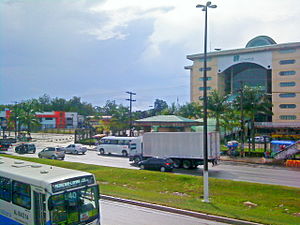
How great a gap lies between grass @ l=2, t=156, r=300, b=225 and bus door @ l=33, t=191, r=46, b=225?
7281 mm

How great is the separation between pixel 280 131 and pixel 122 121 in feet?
115

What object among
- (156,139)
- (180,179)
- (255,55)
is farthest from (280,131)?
(180,179)

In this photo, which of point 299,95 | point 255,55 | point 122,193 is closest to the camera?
point 122,193

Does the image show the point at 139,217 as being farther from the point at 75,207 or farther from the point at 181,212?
the point at 75,207

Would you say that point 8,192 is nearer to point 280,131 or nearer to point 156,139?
point 156,139

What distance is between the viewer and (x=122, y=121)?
7269 centimetres

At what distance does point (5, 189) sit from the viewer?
1065 cm

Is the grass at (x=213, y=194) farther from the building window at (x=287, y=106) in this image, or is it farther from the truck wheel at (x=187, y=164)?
the building window at (x=287, y=106)

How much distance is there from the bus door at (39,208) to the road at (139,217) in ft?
12.5

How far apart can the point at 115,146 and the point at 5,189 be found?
107ft

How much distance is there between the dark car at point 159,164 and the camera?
90.4 ft

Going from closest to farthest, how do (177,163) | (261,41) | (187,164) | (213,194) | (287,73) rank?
(213,194) → (187,164) → (177,163) → (287,73) → (261,41)

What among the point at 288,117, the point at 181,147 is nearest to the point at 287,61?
the point at 288,117

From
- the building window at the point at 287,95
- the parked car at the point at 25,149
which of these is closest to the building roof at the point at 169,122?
the parked car at the point at 25,149
